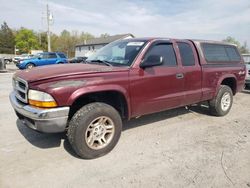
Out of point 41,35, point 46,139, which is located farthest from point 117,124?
point 41,35

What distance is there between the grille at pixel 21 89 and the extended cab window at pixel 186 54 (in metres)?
3.01

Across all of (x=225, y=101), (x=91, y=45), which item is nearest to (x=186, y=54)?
(x=225, y=101)

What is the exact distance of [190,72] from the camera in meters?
4.86

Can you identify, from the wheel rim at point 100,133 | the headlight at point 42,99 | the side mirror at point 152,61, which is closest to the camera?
the headlight at point 42,99

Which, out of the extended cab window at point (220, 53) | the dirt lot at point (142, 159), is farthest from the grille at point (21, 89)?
the extended cab window at point (220, 53)

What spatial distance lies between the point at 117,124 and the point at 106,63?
3.75 feet

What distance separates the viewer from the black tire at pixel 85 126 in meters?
3.38

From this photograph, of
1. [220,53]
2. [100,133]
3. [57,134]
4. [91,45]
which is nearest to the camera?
[100,133]

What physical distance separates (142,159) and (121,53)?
76.5 inches

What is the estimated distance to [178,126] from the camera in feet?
16.7

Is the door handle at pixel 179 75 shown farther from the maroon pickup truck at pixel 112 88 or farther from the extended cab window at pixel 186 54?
the extended cab window at pixel 186 54

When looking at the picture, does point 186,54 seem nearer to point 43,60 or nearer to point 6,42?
point 43,60

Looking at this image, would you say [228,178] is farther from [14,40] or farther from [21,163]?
[14,40]

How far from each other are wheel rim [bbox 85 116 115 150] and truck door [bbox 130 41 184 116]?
546 millimetres
